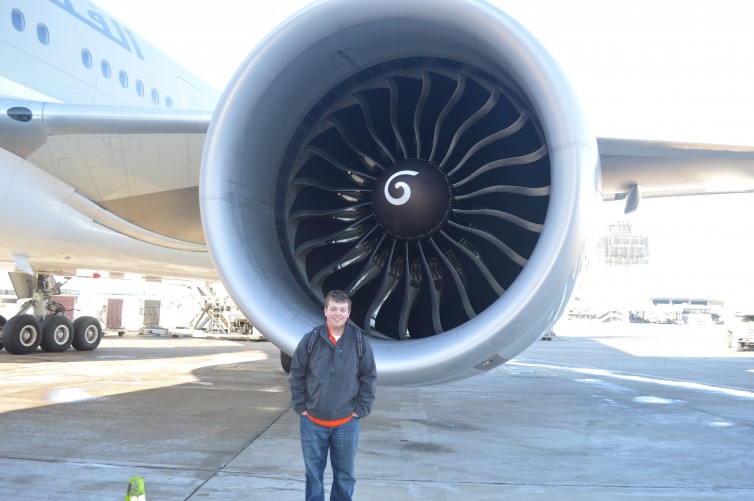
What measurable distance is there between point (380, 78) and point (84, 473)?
268 centimetres

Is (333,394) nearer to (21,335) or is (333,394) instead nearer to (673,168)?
(673,168)

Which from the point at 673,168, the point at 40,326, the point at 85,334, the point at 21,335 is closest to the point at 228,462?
the point at 673,168

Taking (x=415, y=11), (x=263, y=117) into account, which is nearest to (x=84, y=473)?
(x=263, y=117)

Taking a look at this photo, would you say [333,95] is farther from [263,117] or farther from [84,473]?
[84,473]

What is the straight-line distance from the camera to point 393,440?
14.2ft

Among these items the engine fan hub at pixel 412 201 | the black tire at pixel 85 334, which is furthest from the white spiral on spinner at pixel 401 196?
the black tire at pixel 85 334

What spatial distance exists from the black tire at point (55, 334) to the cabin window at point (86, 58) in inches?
235

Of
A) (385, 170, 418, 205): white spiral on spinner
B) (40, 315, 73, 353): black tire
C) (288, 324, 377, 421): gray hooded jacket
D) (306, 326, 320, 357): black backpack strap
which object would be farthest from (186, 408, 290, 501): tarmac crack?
(40, 315, 73, 353): black tire

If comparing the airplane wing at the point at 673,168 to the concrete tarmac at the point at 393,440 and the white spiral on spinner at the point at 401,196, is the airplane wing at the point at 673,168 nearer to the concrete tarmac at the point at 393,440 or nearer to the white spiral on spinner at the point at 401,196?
the white spiral on spinner at the point at 401,196

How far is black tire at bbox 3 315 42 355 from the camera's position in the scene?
10.4 meters

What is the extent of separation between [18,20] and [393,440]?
4870mm

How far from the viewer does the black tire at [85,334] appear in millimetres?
11766

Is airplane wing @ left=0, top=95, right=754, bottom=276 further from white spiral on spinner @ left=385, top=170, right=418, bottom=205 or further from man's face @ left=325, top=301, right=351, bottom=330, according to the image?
man's face @ left=325, top=301, right=351, bottom=330

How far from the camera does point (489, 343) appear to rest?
2.93 metres
